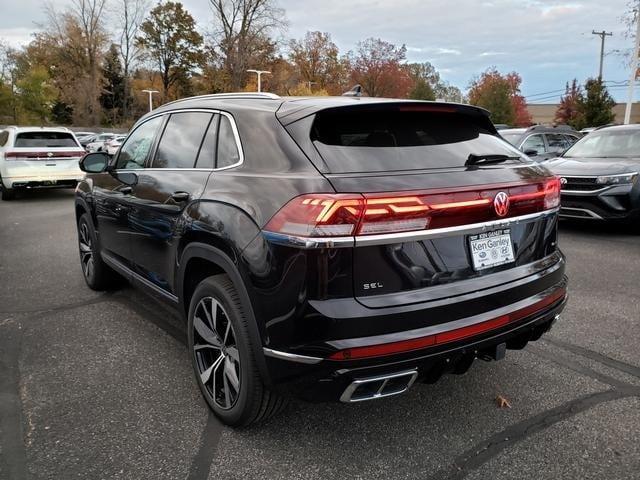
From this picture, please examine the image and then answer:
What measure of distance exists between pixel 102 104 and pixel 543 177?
2771 inches

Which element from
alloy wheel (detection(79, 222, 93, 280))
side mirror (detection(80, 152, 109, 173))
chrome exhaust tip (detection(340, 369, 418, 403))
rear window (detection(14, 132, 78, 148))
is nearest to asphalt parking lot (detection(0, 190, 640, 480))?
chrome exhaust tip (detection(340, 369, 418, 403))

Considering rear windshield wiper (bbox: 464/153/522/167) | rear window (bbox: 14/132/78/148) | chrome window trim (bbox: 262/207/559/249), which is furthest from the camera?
rear window (bbox: 14/132/78/148)

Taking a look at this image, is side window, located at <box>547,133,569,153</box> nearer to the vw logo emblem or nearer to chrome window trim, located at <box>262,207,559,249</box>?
the vw logo emblem

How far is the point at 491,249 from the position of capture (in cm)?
248

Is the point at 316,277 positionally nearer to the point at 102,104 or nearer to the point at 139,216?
the point at 139,216

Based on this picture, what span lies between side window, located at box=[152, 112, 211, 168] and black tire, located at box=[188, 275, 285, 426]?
2.98ft

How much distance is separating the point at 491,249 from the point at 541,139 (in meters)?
10.1

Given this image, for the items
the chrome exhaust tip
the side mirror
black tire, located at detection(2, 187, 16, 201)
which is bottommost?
black tire, located at detection(2, 187, 16, 201)

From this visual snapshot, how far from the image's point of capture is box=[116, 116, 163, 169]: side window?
3908 mm

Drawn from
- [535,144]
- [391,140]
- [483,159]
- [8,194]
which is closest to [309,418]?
[391,140]

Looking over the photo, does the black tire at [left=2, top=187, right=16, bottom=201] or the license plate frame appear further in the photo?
the black tire at [left=2, top=187, right=16, bottom=201]

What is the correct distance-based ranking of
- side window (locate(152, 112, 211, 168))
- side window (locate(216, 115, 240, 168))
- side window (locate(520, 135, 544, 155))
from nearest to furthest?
1. side window (locate(216, 115, 240, 168))
2. side window (locate(152, 112, 211, 168))
3. side window (locate(520, 135, 544, 155))

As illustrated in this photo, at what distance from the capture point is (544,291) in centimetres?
272

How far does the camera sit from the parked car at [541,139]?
10727 millimetres
